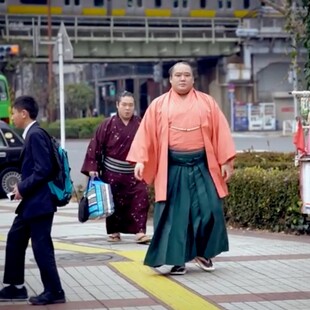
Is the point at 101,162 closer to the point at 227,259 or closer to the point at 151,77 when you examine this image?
the point at 227,259

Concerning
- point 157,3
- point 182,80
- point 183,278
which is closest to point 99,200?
point 183,278

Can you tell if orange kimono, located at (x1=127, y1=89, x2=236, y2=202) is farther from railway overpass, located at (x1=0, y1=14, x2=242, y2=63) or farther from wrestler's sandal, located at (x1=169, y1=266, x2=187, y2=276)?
railway overpass, located at (x1=0, y1=14, x2=242, y2=63)

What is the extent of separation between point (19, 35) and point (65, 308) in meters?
50.7

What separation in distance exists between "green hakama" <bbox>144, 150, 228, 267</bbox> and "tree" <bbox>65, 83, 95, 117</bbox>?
5933 centimetres

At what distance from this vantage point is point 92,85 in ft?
269

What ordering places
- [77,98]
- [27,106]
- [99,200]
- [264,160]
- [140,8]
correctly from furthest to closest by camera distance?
[77,98], [140,8], [264,160], [99,200], [27,106]

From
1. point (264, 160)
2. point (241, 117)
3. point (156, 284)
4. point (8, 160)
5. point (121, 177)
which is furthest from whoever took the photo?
point (241, 117)

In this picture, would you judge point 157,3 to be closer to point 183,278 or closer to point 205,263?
point 205,263

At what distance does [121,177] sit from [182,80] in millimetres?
2667

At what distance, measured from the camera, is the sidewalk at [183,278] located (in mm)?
8453

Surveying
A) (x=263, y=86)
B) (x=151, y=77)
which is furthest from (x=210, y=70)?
(x=151, y=77)

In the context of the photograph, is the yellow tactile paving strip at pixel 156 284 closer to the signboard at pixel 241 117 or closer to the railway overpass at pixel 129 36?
the railway overpass at pixel 129 36

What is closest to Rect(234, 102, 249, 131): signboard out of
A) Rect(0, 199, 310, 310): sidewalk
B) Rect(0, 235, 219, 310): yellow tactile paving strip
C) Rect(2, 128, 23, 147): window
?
Rect(2, 128, 23, 147): window

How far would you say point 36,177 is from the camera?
827 centimetres
